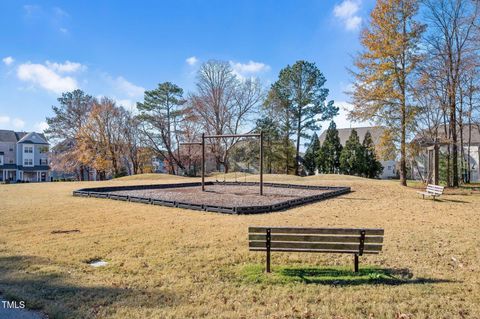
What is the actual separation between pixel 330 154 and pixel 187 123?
19186mm

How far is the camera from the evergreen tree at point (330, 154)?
41.1 metres

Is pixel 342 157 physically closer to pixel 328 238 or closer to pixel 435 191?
pixel 435 191

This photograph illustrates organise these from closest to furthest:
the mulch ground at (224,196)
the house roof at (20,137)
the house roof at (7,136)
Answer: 1. the mulch ground at (224,196)
2. the house roof at (7,136)
3. the house roof at (20,137)

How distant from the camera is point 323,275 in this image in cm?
492

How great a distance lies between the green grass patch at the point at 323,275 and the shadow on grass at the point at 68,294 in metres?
1.41

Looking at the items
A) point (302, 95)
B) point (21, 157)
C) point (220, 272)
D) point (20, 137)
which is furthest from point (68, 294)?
point (20, 137)

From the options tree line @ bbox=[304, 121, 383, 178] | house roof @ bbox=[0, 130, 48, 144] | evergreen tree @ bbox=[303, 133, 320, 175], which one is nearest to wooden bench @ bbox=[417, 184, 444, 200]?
tree line @ bbox=[304, 121, 383, 178]

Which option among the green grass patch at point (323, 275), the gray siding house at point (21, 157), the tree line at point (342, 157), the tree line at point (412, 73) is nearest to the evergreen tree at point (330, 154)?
the tree line at point (342, 157)

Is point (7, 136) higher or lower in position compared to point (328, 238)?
higher

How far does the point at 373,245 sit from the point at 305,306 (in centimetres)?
182

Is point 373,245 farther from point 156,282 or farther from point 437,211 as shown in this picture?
point 437,211

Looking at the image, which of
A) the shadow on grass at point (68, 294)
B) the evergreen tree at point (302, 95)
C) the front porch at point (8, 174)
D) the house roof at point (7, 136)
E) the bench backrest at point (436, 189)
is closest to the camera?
the shadow on grass at point (68, 294)

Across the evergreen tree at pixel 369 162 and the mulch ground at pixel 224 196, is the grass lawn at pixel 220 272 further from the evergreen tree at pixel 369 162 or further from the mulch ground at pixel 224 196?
the evergreen tree at pixel 369 162

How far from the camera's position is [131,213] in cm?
1064
